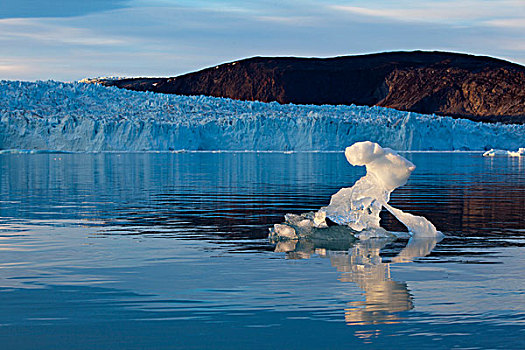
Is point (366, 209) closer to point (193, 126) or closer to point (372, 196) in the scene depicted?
point (372, 196)

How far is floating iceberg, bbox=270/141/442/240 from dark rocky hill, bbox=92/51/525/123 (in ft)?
335

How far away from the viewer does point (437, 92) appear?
386 ft

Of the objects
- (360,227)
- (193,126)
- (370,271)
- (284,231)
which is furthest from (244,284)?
(193,126)

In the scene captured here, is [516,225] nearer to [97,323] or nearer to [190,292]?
[190,292]

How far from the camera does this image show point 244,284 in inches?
212

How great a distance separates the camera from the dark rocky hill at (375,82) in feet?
366

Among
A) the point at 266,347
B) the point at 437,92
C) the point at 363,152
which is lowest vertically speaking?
the point at 266,347

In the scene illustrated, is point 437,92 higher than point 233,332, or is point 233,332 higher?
point 437,92

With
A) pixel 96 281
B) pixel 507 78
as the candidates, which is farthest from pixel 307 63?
pixel 96 281

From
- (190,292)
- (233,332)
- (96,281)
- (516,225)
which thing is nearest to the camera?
(233,332)

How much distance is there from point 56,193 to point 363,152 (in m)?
8.06

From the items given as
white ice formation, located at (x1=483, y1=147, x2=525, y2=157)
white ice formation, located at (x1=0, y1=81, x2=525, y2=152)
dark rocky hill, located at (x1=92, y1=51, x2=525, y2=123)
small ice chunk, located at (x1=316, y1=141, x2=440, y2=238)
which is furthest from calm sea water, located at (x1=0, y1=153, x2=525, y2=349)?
dark rocky hill, located at (x1=92, y1=51, x2=525, y2=123)

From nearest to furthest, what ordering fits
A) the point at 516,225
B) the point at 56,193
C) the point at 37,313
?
the point at 37,313 → the point at 516,225 → the point at 56,193

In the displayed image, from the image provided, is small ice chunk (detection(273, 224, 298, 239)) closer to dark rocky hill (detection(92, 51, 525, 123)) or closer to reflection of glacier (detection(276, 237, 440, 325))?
reflection of glacier (detection(276, 237, 440, 325))
